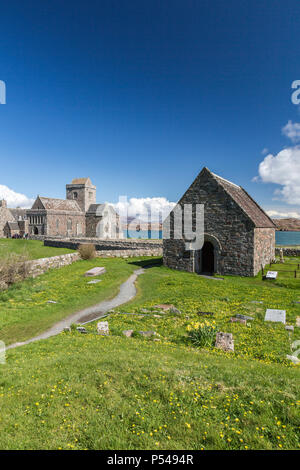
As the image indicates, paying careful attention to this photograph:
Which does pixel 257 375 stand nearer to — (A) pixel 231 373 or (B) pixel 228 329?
(A) pixel 231 373

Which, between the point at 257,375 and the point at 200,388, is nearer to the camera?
the point at 200,388

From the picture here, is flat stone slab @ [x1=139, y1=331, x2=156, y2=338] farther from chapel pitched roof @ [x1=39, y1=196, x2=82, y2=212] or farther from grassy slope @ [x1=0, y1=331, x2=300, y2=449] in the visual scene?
chapel pitched roof @ [x1=39, y1=196, x2=82, y2=212]

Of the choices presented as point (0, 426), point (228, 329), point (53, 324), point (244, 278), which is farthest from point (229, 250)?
point (0, 426)

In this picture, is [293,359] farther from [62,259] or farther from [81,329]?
[62,259]

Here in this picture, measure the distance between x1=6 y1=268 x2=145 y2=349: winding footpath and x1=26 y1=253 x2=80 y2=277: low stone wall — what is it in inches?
324

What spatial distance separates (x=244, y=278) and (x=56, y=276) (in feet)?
50.9

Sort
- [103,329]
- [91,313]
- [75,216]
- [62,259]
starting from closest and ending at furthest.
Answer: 1. [103,329]
2. [91,313]
3. [62,259]
4. [75,216]

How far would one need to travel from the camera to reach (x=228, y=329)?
9773mm

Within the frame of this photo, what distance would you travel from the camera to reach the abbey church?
58.2 metres

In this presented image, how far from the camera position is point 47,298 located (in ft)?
48.4

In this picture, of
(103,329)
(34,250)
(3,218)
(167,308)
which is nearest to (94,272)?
(167,308)

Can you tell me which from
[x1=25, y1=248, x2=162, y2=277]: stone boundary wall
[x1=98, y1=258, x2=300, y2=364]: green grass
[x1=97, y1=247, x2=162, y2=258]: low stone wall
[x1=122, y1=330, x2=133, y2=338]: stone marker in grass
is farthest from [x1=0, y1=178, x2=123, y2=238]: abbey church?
[x1=122, y1=330, x2=133, y2=338]: stone marker in grass

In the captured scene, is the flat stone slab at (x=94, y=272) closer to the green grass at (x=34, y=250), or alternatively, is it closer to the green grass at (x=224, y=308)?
the green grass at (x=224, y=308)

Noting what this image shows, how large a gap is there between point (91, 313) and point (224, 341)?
700 centimetres
